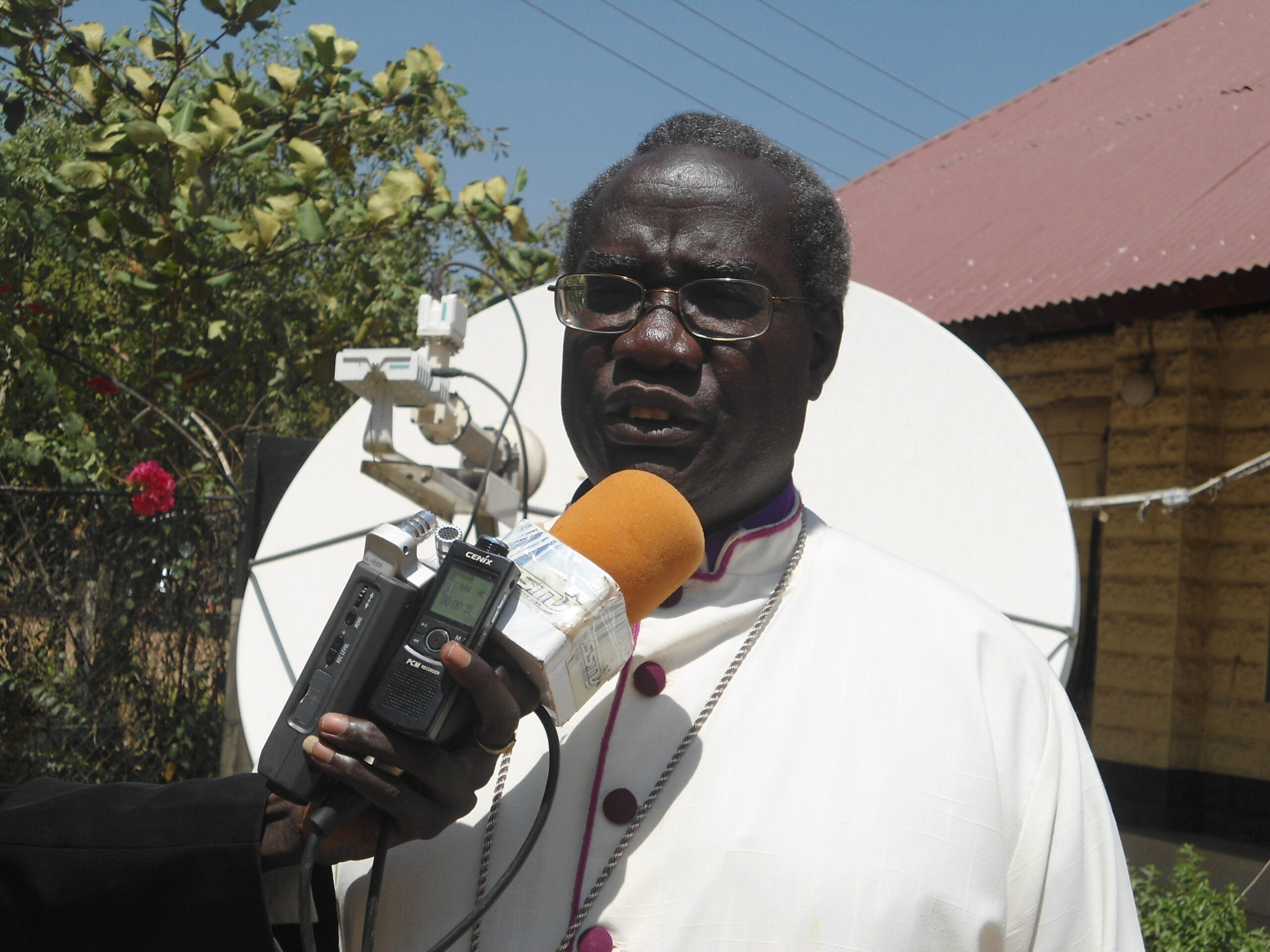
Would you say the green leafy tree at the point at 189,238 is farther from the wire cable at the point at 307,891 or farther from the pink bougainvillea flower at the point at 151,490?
the wire cable at the point at 307,891

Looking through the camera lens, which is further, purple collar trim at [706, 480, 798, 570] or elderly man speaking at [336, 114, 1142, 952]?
purple collar trim at [706, 480, 798, 570]

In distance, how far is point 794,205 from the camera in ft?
5.64

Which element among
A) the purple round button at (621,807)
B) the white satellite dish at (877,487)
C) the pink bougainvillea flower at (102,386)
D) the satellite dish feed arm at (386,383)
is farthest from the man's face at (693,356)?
the pink bougainvillea flower at (102,386)

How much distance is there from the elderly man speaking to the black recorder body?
0.37 metres

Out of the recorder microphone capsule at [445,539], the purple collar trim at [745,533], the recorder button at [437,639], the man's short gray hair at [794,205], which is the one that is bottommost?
the recorder button at [437,639]

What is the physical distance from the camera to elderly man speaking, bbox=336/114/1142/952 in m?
1.33

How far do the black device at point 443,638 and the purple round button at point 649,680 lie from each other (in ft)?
1.49

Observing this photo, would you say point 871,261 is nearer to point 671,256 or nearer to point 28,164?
point 28,164

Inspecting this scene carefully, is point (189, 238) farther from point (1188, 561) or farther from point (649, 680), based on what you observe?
point (1188, 561)

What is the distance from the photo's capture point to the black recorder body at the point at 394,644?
1.07m

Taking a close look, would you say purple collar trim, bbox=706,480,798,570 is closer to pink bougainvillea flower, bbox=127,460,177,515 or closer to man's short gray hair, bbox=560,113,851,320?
man's short gray hair, bbox=560,113,851,320

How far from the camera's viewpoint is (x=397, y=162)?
337 inches

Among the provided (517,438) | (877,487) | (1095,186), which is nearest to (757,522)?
(877,487)

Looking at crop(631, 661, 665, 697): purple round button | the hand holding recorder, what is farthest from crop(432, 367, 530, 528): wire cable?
the hand holding recorder
